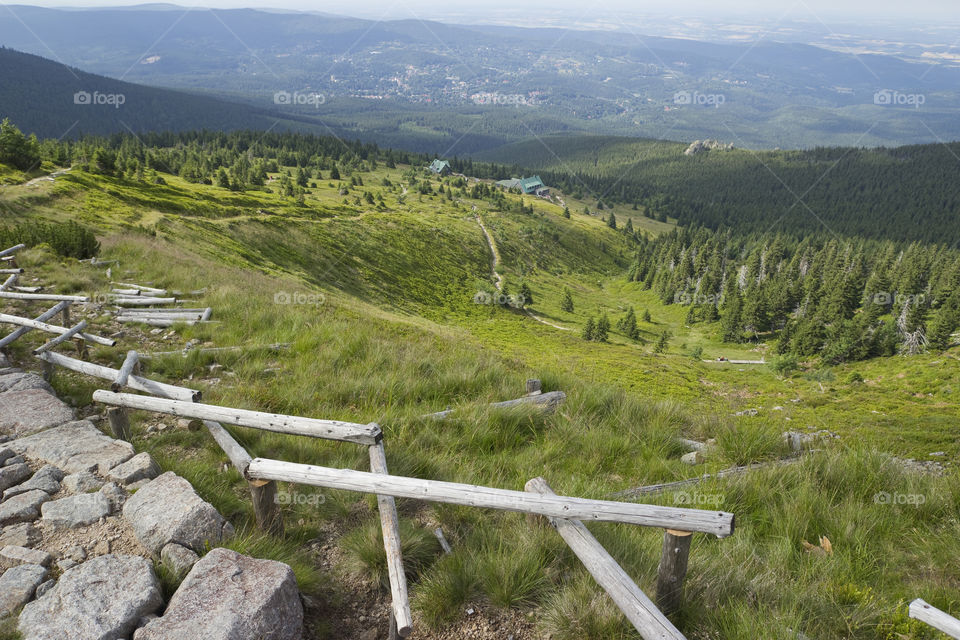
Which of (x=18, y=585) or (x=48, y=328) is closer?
(x=18, y=585)

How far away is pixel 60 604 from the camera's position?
3.63m

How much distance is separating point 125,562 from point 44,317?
8.51 metres

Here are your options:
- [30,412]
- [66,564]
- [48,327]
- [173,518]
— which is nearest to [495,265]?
[48,327]

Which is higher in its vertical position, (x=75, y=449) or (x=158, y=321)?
(x=75, y=449)

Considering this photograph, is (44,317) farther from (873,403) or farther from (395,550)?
(873,403)

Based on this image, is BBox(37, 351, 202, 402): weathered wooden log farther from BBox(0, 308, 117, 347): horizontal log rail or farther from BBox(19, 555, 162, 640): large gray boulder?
BBox(19, 555, 162, 640): large gray boulder

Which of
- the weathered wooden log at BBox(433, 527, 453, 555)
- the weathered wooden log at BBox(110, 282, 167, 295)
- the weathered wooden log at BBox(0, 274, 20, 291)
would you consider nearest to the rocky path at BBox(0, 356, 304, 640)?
the weathered wooden log at BBox(433, 527, 453, 555)

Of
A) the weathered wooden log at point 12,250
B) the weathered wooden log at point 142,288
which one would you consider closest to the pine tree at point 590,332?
the weathered wooden log at point 142,288

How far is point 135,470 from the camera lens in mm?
5312

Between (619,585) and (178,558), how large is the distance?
3768 millimetres

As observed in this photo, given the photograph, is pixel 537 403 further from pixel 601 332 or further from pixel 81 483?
pixel 601 332

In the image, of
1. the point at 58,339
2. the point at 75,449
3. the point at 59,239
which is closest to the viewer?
the point at 75,449

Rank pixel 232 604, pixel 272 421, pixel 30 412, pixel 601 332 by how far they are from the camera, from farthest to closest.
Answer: pixel 601 332
pixel 30 412
pixel 272 421
pixel 232 604

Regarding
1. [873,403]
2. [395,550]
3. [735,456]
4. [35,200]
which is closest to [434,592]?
[395,550]
